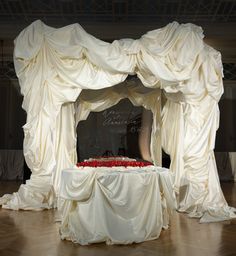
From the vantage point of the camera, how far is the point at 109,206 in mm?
3641

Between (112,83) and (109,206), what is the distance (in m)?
2.27

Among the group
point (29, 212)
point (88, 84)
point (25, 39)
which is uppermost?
point (25, 39)

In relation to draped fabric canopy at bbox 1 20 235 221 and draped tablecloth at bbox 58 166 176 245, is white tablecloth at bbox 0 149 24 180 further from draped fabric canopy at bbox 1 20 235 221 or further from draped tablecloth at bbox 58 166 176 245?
draped tablecloth at bbox 58 166 176 245

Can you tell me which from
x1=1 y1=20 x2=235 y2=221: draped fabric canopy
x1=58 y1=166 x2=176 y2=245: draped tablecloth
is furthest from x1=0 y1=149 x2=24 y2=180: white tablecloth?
x1=58 y1=166 x2=176 y2=245: draped tablecloth

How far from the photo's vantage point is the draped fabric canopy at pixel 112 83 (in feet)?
17.4

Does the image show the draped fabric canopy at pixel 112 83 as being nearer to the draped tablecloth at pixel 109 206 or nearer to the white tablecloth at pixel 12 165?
the draped tablecloth at pixel 109 206

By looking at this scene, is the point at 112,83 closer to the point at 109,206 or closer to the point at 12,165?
the point at 109,206

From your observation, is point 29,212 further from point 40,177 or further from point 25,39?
point 25,39

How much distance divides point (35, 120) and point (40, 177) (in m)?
0.88

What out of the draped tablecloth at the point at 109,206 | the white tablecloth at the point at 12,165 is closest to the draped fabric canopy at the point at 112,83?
the draped tablecloth at the point at 109,206

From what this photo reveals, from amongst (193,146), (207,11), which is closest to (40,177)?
(193,146)

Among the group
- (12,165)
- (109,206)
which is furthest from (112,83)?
(12,165)

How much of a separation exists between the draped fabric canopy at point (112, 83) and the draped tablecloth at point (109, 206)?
1.54 metres

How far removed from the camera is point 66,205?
3848 mm
